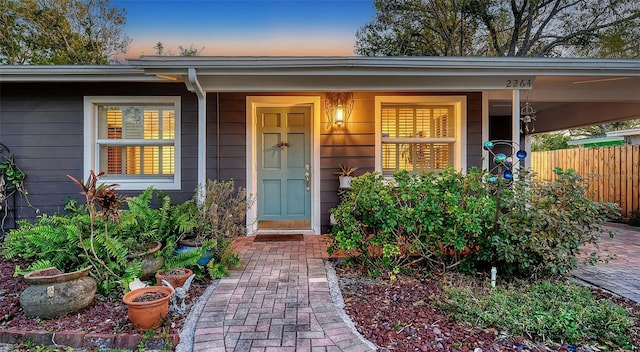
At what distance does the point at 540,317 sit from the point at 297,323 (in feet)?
5.40

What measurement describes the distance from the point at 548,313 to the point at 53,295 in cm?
349

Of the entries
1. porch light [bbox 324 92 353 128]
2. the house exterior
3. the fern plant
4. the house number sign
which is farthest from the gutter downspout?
the house number sign

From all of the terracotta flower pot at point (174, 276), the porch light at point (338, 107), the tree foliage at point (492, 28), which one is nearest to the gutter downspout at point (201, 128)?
the terracotta flower pot at point (174, 276)

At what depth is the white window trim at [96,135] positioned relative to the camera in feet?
14.9

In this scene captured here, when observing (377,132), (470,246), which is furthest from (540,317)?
(377,132)

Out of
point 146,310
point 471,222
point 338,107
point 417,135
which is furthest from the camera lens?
point 417,135

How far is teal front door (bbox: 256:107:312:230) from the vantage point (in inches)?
195

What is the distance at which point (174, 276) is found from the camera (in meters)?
2.66

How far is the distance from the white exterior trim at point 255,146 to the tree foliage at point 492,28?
5559 millimetres

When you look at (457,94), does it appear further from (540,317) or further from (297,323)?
(297,323)

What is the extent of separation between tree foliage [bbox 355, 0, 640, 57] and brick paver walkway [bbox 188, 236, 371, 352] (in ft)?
26.4

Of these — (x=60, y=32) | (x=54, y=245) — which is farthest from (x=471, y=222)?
(x=60, y=32)

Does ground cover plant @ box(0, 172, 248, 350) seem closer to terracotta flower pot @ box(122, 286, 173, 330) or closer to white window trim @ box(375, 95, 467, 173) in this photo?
terracotta flower pot @ box(122, 286, 173, 330)

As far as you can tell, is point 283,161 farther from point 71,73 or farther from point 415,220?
point 71,73
